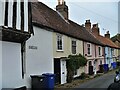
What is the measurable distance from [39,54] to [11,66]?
3618 millimetres

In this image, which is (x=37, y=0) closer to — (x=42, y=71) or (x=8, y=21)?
(x=42, y=71)

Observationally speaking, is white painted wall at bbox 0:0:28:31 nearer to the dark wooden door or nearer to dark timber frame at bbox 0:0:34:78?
dark timber frame at bbox 0:0:34:78

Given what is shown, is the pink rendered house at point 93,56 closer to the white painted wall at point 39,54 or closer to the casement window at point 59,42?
the casement window at point 59,42

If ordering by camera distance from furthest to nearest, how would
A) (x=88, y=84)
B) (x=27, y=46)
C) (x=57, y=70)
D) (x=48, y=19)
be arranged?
1. (x=48, y=19)
2. (x=57, y=70)
3. (x=88, y=84)
4. (x=27, y=46)

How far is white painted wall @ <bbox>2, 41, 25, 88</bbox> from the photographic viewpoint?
12430mm

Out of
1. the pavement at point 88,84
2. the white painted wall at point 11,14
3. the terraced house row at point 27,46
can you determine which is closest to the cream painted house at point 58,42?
the terraced house row at point 27,46

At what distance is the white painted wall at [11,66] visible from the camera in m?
12.4

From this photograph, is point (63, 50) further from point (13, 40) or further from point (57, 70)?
point (13, 40)

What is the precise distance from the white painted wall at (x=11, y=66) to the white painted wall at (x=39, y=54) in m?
1.00

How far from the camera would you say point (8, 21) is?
38.9 feet

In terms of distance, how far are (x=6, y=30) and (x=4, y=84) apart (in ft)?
9.05

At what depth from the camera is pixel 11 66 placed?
42.9ft

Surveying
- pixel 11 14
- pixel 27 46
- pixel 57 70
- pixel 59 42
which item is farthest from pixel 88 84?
pixel 11 14

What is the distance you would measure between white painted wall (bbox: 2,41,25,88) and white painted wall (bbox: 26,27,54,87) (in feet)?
3.28
